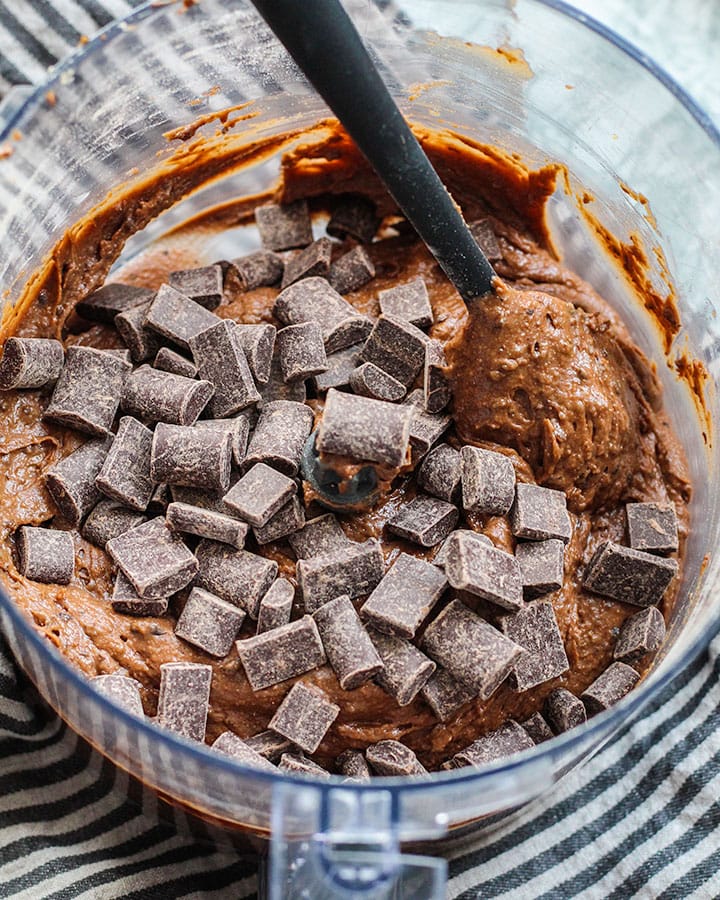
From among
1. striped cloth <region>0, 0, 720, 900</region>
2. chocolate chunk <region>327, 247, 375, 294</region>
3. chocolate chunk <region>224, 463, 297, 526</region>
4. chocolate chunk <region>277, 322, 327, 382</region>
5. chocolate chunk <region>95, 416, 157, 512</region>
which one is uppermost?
chocolate chunk <region>95, 416, 157, 512</region>

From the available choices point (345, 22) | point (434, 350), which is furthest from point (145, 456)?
point (345, 22)

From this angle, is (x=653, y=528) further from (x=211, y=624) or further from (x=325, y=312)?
(x=211, y=624)

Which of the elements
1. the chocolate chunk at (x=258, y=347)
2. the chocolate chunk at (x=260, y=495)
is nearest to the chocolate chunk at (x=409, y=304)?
the chocolate chunk at (x=258, y=347)

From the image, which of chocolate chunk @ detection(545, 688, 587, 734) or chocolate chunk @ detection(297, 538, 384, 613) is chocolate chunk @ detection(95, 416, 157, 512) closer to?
chocolate chunk @ detection(297, 538, 384, 613)

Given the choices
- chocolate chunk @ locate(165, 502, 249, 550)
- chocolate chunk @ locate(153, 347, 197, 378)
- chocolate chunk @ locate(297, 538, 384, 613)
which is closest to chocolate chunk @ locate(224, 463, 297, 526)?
chocolate chunk @ locate(165, 502, 249, 550)

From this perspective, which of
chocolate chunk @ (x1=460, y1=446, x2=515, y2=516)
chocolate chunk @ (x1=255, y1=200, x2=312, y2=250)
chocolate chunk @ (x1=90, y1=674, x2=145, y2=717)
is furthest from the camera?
chocolate chunk @ (x1=255, y1=200, x2=312, y2=250)

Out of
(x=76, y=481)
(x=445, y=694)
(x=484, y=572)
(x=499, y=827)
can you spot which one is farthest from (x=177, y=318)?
(x=499, y=827)

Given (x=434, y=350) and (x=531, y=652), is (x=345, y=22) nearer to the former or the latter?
(x=434, y=350)
